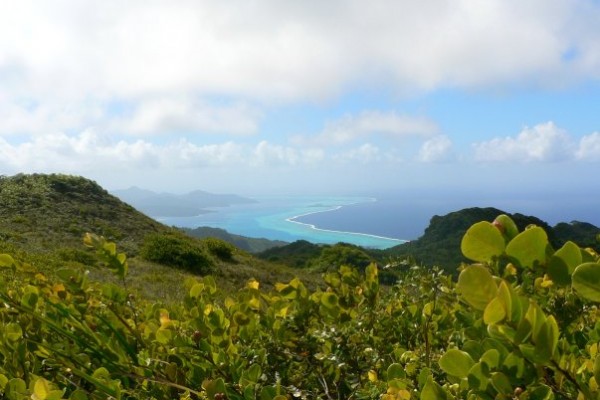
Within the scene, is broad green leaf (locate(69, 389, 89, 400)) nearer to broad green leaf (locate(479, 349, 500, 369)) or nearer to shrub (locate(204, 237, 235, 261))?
broad green leaf (locate(479, 349, 500, 369))

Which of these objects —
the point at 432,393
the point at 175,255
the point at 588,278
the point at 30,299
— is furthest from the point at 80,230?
the point at 588,278

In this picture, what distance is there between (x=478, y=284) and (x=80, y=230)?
862 inches

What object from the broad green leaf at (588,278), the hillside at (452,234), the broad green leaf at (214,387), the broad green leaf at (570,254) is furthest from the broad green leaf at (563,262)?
the hillside at (452,234)

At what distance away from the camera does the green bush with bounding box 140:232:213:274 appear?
738 inches

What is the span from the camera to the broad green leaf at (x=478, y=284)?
25.1 inches

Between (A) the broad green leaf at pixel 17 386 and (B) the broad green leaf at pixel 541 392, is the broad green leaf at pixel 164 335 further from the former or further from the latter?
(B) the broad green leaf at pixel 541 392

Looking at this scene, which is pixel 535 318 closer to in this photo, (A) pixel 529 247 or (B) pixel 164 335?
(A) pixel 529 247

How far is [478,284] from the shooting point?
0.65m

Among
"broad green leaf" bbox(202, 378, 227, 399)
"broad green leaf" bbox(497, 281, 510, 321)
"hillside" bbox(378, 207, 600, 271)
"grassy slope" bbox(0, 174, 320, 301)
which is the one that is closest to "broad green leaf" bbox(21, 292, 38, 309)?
"broad green leaf" bbox(202, 378, 227, 399)

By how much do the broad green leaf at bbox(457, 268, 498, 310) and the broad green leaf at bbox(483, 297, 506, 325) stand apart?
1 centimetres

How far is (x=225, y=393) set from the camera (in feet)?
3.82

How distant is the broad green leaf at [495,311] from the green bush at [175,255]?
18460 mm

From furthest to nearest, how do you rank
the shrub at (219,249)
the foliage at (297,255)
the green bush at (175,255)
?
the foliage at (297,255) < the shrub at (219,249) < the green bush at (175,255)

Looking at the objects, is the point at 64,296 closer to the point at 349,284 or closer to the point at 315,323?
the point at 315,323
